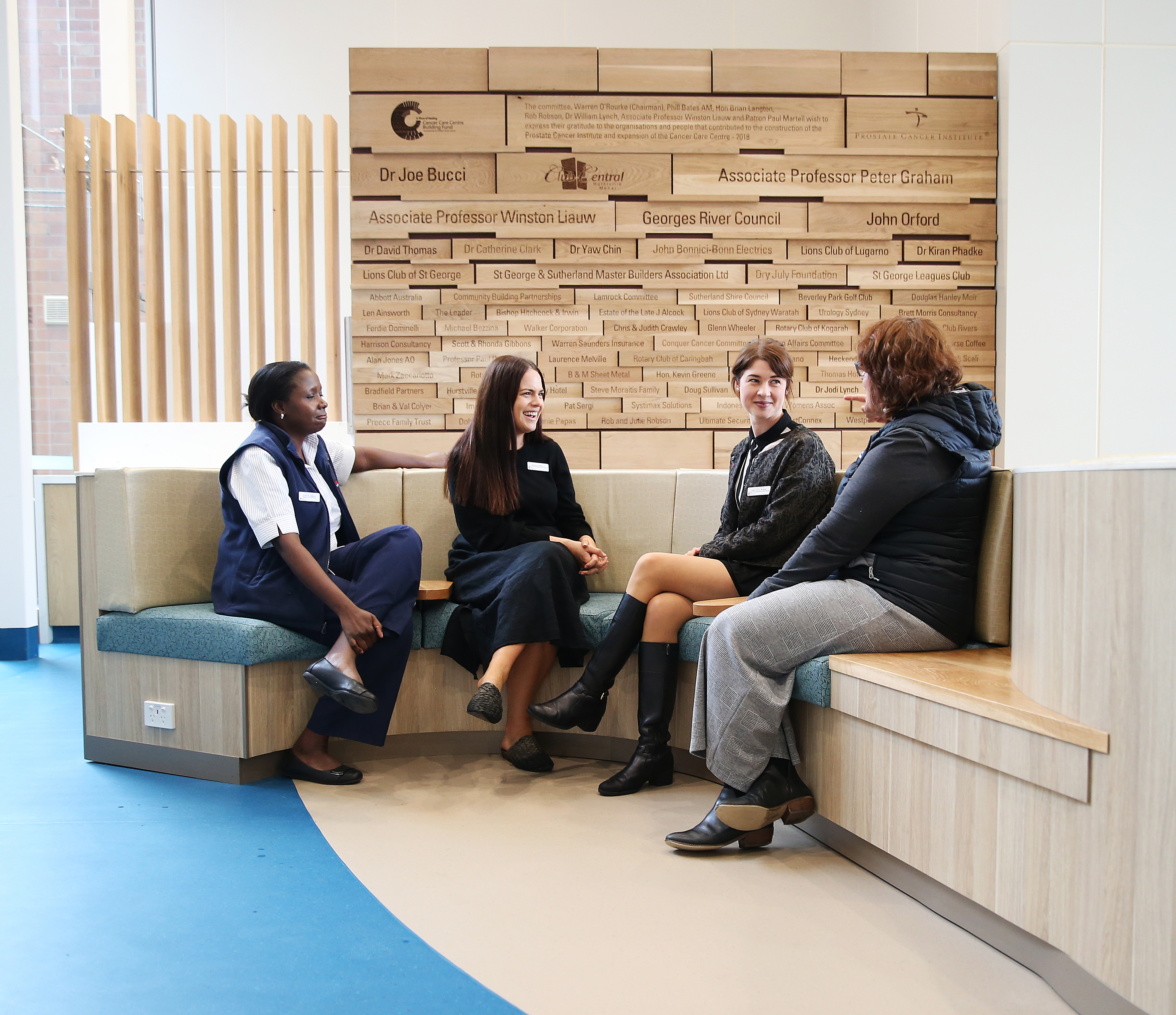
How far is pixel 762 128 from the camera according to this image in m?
4.09

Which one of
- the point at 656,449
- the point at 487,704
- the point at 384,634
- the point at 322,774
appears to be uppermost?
the point at 656,449

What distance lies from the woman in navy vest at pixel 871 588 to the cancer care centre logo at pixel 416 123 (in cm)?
253

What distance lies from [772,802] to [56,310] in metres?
5.03

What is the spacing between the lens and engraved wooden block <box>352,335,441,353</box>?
4117mm

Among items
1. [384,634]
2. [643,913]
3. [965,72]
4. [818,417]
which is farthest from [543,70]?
[643,913]

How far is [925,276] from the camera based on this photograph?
4133 mm

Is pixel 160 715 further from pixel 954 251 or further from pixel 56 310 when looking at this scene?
pixel 954 251

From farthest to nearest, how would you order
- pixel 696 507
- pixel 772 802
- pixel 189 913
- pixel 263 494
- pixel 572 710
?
pixel 696 507 < pixel 263 494 < pixel 572 710 < pixel 772 802 < pixel 189 913

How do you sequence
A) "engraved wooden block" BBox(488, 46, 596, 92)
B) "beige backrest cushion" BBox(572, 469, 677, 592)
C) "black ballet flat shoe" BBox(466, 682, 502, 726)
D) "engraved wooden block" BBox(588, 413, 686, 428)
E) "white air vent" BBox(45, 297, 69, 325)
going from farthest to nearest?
"white air vent" BBox(45, 297, 69, 325)
"engraved wooden block" BBox(588, 413, 686, 428)
"engraved wooden block" BBox(488, 46, 596, 92)
"beige backrest cushion" BBox(572, 469, 677, 592)
"black ballet flat shoe" BBox(466, 682, 502, 726)

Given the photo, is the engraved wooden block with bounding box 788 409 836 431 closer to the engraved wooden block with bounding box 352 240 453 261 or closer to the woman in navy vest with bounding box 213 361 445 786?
the engraved wooden block with bounding box 352 240 453 261

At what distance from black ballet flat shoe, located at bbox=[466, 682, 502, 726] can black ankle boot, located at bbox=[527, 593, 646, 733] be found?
131mm

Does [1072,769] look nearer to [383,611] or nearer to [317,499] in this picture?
[383,611]

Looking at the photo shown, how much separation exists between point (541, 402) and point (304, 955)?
199 cm

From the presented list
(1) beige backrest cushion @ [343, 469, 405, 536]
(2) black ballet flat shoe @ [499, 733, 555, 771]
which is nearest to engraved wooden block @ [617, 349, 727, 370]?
(1) beige backrest cushion @ [343, 469, 405, 536]
